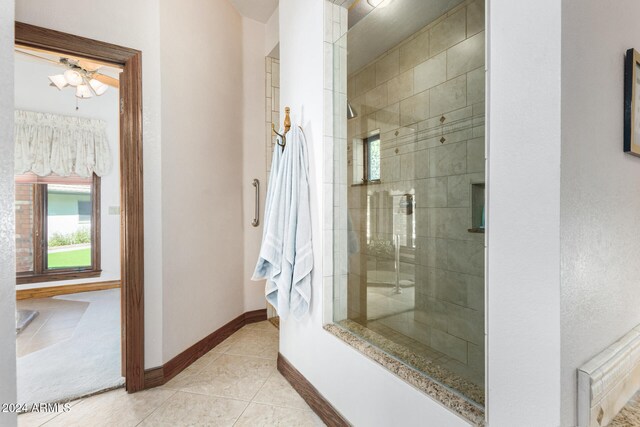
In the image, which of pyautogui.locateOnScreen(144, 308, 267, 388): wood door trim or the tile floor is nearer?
the tile floor

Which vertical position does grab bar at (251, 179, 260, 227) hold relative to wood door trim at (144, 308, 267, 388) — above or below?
above

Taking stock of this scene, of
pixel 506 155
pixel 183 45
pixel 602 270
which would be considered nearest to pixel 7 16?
pixel 506 155

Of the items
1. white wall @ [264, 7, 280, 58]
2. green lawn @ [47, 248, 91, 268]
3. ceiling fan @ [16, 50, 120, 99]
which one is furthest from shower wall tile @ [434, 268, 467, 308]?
green lawn @ [47, 248, 91, 268]

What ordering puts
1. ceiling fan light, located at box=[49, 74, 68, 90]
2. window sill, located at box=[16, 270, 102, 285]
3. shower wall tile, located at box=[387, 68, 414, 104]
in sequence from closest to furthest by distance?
1. shower wall tile, located at box=[387, 68, 414, 104]
2. ceiling fan light, located at box=[49, 74, 68, 90]
3. window sill, located at box=[16, 270, 102, 285]

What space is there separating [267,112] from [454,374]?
268 centimetres

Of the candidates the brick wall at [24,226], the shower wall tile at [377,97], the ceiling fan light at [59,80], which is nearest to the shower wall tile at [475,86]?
the shower wall tile at [377,97]

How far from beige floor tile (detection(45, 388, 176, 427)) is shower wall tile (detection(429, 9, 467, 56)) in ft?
8.07

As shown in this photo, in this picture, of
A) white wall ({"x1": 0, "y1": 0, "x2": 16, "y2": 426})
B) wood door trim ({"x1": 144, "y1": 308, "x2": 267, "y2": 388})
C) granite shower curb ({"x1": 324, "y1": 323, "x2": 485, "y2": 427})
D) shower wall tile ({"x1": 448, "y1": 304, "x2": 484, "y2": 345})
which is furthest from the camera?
wood door trim ({"x1": 144, "y1": 308, "x2": 267, "y2": 388})

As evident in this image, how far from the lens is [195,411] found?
1.58 meters

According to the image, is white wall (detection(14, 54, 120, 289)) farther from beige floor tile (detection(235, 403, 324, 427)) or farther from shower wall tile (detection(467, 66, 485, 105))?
shower wall tile (detection(467, 66, 485, 105))

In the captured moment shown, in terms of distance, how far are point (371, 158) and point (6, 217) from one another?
4.82 feet

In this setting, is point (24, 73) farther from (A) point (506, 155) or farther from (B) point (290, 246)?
(A) point (506, 155)

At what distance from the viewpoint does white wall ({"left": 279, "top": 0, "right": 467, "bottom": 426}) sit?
1.08 m

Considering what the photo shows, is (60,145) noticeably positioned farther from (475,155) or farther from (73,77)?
(475,155)
